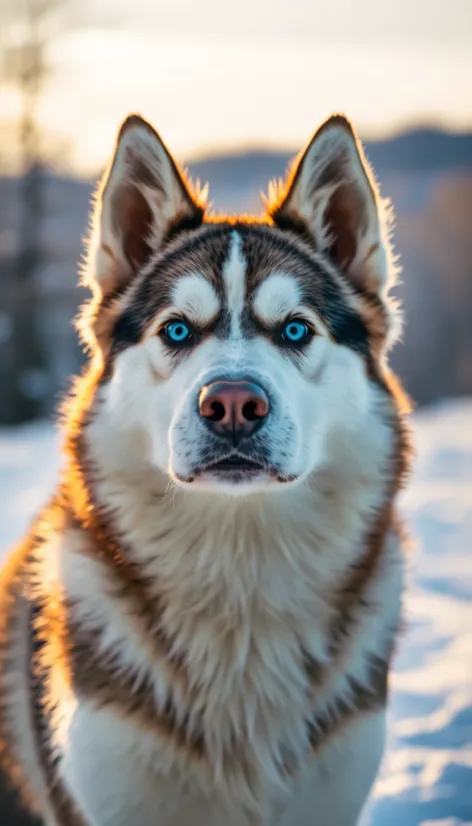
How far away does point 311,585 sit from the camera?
2549 millimetres

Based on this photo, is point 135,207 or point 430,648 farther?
point 430,648

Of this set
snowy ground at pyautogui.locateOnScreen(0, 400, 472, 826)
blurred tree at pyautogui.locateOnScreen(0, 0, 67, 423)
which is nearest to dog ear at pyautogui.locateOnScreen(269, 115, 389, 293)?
snowy ground at pyautogui.locateOnScreen(0, 400, 472, 826)

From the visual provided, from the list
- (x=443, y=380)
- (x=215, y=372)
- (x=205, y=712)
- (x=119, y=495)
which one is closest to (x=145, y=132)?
(x=215, y=372)

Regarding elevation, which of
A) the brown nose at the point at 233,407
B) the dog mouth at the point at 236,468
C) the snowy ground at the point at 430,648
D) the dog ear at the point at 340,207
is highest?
the dog ear at the point at 340,207

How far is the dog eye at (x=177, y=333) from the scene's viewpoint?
248 cm

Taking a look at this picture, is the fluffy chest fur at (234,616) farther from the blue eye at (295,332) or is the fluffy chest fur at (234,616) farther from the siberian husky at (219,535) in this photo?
the blue eye at (295,332)

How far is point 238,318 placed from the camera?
2.44m

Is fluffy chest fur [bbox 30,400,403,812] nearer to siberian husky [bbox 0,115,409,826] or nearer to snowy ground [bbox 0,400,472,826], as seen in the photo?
siberian husky [bbox 0,115,409,826]

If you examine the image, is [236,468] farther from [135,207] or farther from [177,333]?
[135,207]

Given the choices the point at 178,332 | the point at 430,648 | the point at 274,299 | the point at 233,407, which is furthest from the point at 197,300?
the point at 430,648

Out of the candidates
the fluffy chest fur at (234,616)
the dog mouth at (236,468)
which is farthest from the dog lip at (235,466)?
the fluffy chest fur at (234,616)

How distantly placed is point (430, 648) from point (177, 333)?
2.45 metres

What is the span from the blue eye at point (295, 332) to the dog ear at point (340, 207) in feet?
1.23

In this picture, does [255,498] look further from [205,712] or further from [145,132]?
[145,132]
